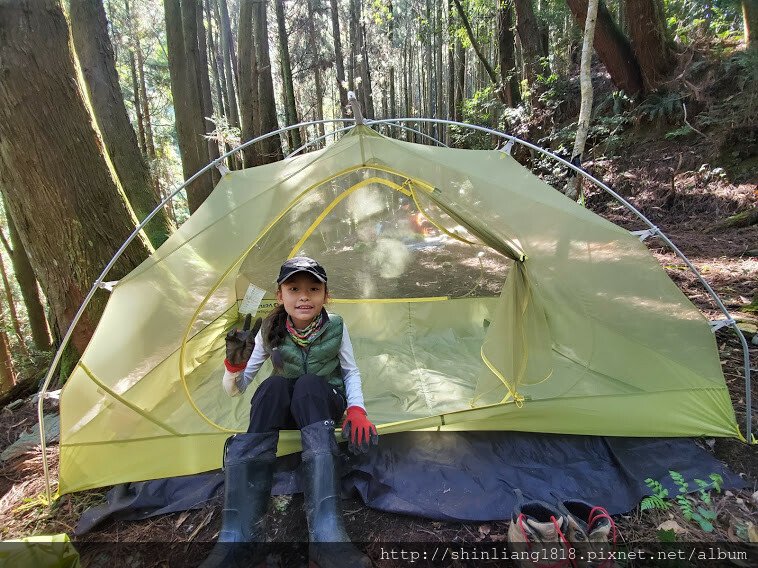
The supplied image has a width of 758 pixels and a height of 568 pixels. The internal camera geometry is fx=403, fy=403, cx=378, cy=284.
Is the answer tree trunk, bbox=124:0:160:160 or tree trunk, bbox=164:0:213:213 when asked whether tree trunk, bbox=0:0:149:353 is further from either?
tree trunk, bbox=124:0:160:160

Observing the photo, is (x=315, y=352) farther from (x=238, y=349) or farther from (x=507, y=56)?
(x=507, y=56)

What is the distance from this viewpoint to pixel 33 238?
8.35 ft

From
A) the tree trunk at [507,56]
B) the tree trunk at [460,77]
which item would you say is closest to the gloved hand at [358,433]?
the tree trunk at [507,56]

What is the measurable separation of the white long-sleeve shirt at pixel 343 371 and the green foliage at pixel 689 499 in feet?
4.26

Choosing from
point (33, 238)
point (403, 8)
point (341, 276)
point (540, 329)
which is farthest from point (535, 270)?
point (403, 8)

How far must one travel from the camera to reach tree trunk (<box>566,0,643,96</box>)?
6727 millimetres

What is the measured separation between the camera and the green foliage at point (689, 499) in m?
1.61

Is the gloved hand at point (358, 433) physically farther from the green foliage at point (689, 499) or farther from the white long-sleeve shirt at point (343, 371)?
the green foliage at point (689, 499)

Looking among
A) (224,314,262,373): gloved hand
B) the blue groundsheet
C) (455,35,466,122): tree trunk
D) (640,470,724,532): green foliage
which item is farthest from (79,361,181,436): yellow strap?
(455,35,466,122): tree trunk

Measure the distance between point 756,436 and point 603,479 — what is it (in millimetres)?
877

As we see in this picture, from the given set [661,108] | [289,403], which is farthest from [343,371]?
[661,108]

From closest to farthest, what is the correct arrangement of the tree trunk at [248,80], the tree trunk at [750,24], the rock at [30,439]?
1. the rock at [30,439]
2. the tree trunk at [750,24]
3. the tree trunk at [248,80]

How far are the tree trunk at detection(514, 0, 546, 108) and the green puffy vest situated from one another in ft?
28.2

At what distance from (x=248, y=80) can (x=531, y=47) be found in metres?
5.87
